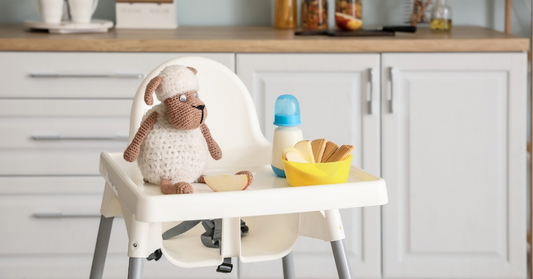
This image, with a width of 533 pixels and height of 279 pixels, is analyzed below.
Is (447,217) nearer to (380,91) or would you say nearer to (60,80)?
(380,91)

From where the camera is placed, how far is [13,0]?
2.37 m

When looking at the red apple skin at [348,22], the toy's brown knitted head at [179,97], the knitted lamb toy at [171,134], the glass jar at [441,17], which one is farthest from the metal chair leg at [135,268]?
the glass jar at [441,17]

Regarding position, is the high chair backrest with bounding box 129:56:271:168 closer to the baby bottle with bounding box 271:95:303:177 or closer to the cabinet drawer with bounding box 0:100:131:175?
the baby bottle with bounding box 271:95:303:177

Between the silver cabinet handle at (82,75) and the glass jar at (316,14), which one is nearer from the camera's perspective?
the silver cabinet handle at (82,75)

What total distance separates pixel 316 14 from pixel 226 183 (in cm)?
142

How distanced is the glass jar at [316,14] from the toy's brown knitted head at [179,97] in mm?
1316

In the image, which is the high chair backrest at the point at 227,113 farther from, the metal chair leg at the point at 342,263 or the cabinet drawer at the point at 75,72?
the cabinet drawer at the point at 75,72

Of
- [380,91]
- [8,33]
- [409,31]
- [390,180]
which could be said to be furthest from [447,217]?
[8,33]

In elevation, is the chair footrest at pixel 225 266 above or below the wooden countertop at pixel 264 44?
below

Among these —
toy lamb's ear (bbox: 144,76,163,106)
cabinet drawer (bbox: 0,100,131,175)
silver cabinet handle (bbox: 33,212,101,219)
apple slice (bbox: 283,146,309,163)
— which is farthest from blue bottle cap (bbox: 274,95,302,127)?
silver cabinet handle (bbox: 33,212,101,219)

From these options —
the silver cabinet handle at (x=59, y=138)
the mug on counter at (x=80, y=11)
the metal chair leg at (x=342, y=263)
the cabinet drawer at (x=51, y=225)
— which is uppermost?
the mug on counter at (x=80, y=11)

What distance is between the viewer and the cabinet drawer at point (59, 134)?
182cm

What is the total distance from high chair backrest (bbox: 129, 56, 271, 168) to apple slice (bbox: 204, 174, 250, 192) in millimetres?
319

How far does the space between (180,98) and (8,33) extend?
1.27 metres
